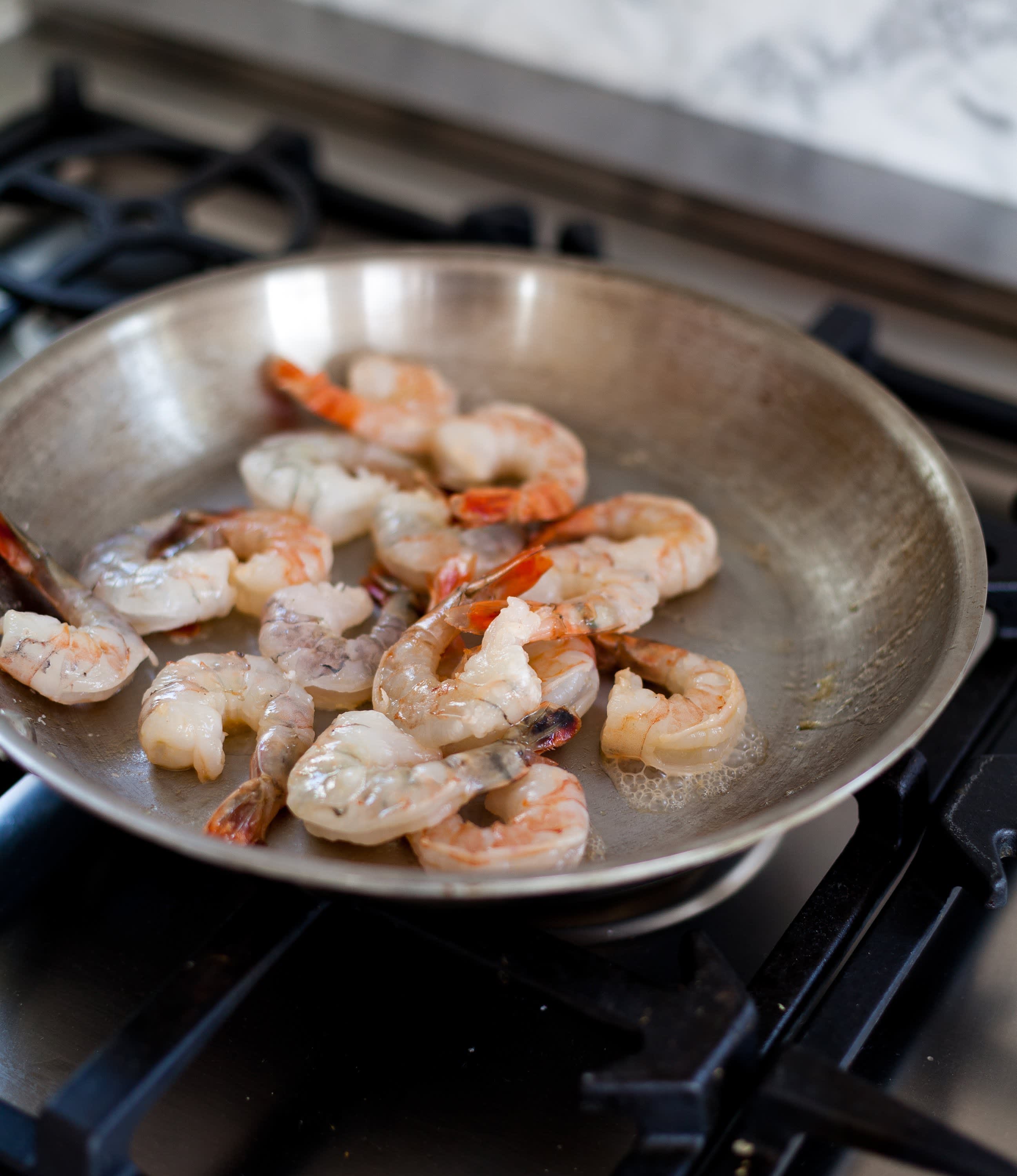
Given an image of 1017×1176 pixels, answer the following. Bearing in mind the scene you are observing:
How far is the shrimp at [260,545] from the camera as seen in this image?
109 cm

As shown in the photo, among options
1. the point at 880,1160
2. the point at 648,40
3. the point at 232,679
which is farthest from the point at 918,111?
the point at 880,1160

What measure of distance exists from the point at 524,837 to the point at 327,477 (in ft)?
1.75

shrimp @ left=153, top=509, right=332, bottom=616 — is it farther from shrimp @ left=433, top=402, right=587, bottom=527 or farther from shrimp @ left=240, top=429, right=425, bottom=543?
shrimp @ left=433, top=402, right=587, bottom=527

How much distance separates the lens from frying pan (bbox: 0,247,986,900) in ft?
2.99

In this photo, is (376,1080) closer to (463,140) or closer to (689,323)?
A: (689,323)

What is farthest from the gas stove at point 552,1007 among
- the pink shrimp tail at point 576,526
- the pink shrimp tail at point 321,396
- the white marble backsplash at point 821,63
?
the white marble backsplash at point 821,63

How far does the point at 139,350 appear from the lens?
127cm

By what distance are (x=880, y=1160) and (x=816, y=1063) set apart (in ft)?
0.46

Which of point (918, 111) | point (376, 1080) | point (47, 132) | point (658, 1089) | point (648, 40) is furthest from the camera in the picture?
point (47, 132)

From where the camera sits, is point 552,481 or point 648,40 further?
point 648,40

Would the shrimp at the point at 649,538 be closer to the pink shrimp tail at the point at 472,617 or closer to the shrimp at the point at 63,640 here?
the pink shrimp tail at the point at 472,617

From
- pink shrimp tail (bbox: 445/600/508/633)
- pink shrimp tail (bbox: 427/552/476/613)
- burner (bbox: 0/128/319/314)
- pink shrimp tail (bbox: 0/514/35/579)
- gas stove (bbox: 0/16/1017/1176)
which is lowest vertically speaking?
gas stove (bbox: 0/16/1017/1176)

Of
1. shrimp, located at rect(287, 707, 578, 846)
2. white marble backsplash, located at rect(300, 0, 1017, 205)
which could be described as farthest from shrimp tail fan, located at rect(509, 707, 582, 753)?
white marble backsplash, located at rect(300, 0, 1017, 205)

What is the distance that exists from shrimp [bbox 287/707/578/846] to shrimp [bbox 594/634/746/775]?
108 mm
